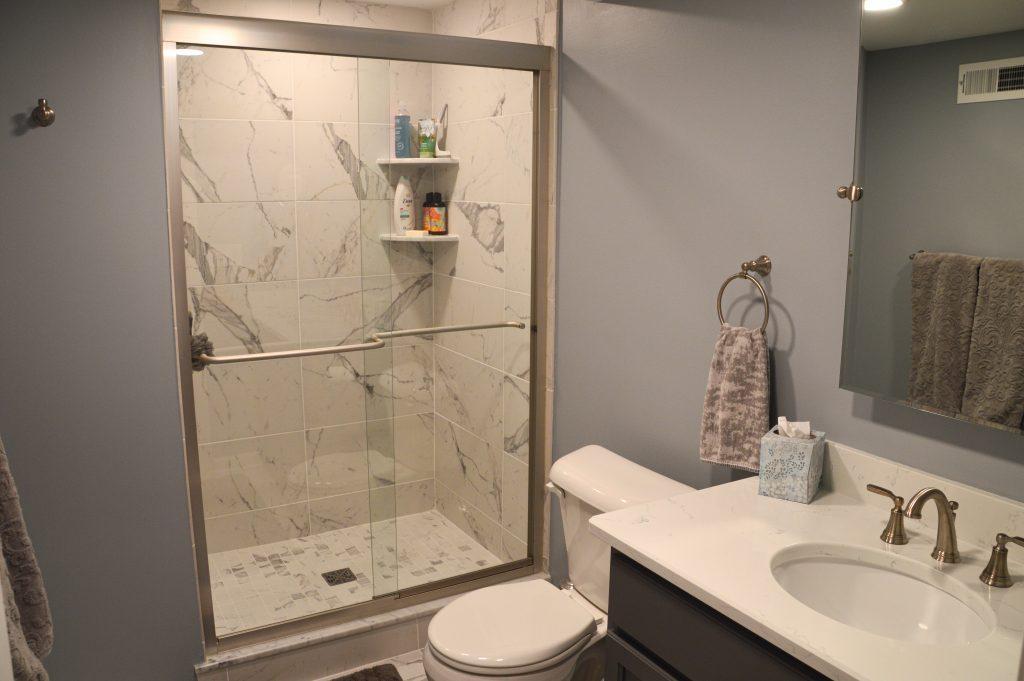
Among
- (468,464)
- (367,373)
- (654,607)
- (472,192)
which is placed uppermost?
(472,192)

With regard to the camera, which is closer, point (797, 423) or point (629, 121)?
point (797, 423)

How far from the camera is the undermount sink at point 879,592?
54.7 inches

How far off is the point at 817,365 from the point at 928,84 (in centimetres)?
62

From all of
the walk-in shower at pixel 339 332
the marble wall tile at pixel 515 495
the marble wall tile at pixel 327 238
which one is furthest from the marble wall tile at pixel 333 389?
the marble wall tile at pixel 515 495

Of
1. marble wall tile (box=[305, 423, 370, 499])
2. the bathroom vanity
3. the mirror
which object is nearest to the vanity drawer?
the bathroom vanity

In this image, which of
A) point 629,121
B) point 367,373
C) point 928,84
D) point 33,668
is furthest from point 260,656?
point 928,84

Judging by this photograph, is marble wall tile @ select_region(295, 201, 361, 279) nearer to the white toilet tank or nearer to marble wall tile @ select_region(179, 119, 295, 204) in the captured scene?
marble wall tile @ select_region(179, 119, 295, 204)

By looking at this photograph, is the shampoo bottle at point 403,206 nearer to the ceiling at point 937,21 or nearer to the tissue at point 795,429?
the tissue at point 795,429

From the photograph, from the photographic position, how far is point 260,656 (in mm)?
2432

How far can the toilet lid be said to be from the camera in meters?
1.93

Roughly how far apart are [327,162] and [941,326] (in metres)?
1.92

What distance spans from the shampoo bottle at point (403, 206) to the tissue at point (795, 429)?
1.60 m

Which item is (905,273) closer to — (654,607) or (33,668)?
(654,607)

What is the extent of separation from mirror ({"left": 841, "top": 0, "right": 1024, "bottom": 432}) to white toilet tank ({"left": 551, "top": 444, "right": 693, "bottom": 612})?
60cm
